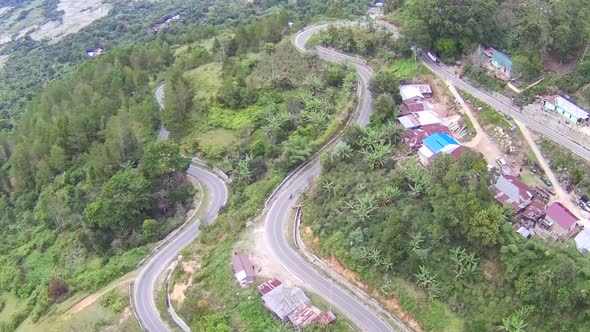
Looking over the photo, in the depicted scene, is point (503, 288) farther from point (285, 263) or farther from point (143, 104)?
point (143, 104)

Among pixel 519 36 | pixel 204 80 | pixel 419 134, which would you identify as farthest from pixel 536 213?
pixel 204 80

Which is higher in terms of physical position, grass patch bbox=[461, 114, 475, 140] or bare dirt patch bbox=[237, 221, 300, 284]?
grass patch bbox=[461, 114, 475, 140]

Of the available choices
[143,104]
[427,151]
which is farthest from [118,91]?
[427,151]

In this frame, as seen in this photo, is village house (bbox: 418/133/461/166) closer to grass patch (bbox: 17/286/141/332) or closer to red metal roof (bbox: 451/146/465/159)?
red metal roof (bbox: 451/146/465/159)

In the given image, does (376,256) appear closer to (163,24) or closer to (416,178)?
(416,178)

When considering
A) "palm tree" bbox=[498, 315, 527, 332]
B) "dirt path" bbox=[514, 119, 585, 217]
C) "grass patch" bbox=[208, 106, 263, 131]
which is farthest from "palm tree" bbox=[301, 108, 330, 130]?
"palm tree" bbox=[498, 315, 527, 332]

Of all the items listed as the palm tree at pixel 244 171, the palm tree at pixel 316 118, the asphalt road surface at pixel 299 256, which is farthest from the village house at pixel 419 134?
the palm tree at pixel 244 171
